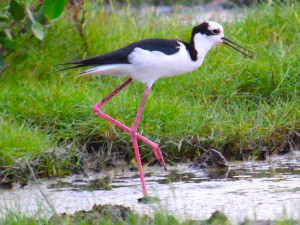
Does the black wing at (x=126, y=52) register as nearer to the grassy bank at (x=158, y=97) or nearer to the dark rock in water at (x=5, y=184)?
the grassy bank at (x=158, y=97)

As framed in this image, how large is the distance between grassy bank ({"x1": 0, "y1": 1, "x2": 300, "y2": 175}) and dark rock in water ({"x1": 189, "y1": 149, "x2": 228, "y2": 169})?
0.22 metres

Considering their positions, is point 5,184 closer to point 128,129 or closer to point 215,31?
point 128,129

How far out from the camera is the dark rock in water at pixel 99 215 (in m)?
4.31

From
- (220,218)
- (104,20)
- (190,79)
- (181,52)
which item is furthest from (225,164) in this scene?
(104,20)

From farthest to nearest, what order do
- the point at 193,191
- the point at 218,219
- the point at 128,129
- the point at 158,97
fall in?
the point at 158,97 < the point at 128,129 < the point at 193,191 < the point at 218,219

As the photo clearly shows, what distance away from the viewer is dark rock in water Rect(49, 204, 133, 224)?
4.31 m

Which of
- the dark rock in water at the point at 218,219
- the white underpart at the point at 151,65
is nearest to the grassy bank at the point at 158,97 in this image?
the white underpart at the point at 151,65

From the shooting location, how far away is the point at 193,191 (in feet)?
18.4

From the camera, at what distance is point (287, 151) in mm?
6617

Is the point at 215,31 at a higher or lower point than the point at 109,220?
higher

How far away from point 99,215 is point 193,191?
1321 mm

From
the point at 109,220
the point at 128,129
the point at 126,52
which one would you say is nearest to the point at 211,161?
the point at 128,129

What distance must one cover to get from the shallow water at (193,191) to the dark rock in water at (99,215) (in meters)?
0.24

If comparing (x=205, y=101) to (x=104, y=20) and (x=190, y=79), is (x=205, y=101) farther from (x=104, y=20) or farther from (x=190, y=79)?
(x=104, y=20)
